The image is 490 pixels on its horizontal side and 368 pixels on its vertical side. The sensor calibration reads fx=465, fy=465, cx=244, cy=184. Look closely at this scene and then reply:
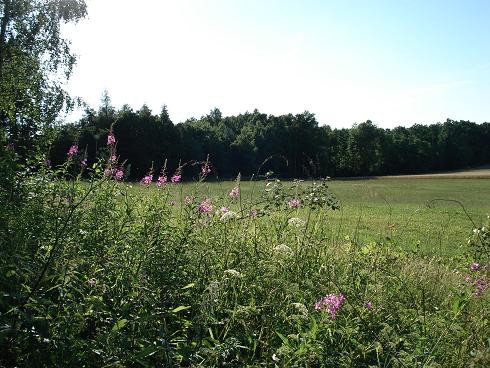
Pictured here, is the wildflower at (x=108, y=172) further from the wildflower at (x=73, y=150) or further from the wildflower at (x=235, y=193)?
the wildflower at (x=235, y=193)

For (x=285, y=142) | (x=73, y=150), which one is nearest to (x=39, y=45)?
(x=73, y=150)

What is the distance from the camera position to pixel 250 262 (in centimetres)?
341

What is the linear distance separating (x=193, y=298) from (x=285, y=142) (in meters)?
79.3

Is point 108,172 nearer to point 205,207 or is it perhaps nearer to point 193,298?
point 205,207

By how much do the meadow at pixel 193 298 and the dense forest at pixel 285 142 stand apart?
120 feet

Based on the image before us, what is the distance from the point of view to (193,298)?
9.40 feet

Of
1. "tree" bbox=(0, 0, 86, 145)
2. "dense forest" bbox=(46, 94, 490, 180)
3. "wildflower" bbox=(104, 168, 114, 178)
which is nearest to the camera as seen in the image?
"wildflower" bbox=(104, 168, 114, 178)

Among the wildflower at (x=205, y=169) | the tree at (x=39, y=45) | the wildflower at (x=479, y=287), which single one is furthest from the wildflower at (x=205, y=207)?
the tree at (x=39, y=45)

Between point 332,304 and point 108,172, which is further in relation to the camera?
point 108,172

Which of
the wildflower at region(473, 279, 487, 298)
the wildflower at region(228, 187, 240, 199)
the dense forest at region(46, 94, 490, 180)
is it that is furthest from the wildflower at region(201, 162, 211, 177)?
the dense forest at region(46, 94, 490, 180)

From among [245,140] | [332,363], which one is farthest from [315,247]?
[245,140]

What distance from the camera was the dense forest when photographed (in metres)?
56.6

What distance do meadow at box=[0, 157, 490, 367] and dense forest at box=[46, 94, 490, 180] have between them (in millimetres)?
36604

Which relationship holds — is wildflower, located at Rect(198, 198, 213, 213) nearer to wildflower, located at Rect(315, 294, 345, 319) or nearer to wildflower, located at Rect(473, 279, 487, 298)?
wildflower, located at Rect(315, 294, 345, 319)
